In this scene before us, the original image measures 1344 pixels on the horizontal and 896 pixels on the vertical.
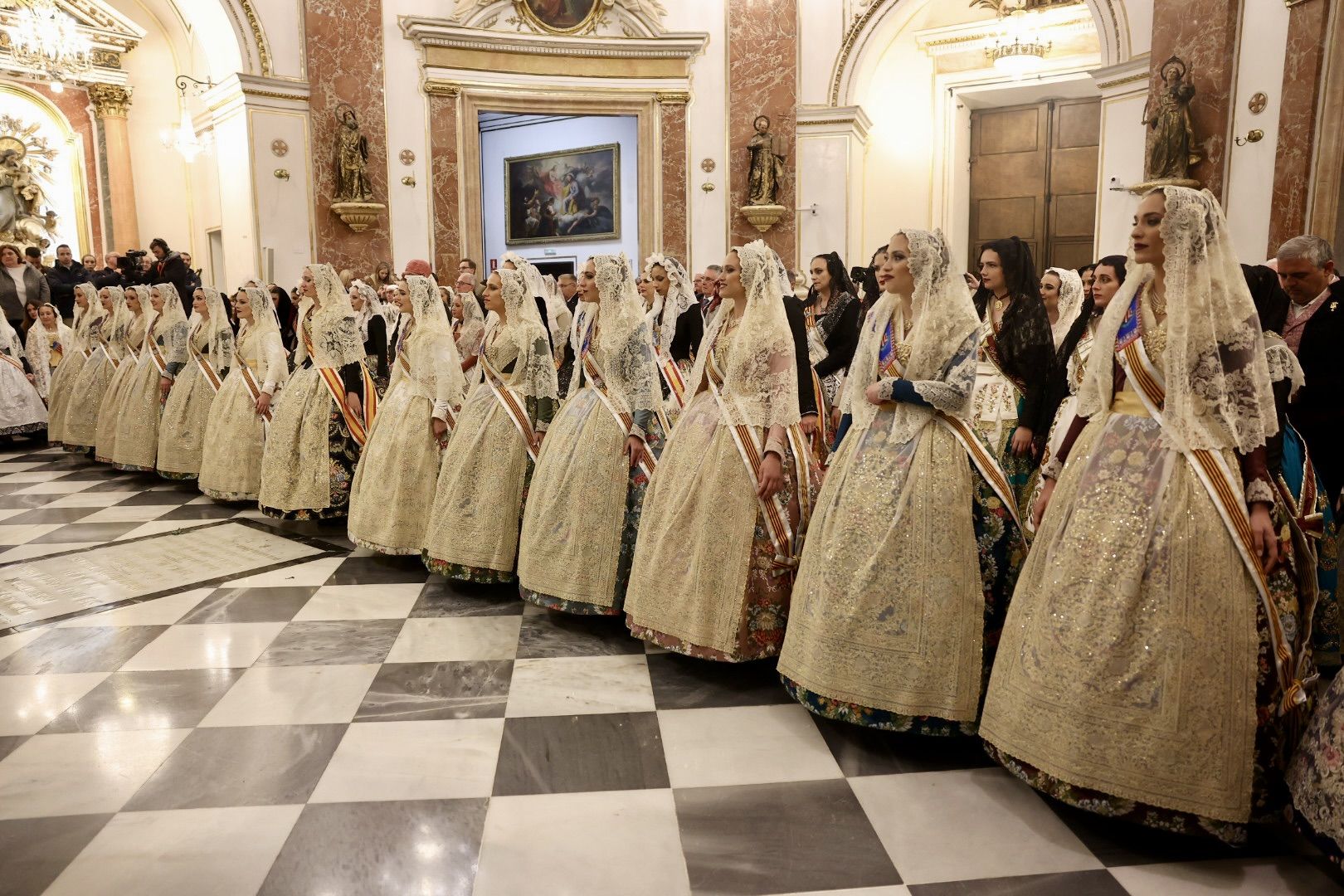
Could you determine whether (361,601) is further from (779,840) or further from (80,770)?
(779,840)

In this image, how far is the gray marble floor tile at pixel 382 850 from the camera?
2.05m

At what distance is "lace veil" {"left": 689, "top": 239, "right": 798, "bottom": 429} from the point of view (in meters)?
3.02

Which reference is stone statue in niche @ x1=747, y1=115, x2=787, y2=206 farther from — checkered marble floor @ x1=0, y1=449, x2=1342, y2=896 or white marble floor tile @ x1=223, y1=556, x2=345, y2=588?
checkered marble floor @ x1=0, y1=449, x2=1342, y2=896

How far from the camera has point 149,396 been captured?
6723mm

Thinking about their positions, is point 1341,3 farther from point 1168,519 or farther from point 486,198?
point 486,198

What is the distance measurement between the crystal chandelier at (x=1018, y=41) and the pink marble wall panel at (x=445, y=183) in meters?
6.28

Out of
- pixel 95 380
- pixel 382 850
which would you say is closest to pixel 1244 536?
pixel 382 850

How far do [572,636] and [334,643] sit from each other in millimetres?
901

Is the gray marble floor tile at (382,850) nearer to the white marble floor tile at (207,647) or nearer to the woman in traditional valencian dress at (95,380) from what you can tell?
the white marble floor tile at (207,647)

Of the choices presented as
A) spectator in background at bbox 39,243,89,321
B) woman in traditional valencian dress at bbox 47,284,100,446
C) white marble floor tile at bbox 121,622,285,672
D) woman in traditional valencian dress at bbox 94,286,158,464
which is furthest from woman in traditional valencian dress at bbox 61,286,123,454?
white marble floor tile at bbox 121,622,285,672

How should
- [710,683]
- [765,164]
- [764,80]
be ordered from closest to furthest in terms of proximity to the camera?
1. [710,683]
2. [765,164]
3. [764,80]

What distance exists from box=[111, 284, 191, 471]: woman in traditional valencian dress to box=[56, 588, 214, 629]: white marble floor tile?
3.02 m

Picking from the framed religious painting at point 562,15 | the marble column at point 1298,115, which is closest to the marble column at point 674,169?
the framed religious painting at point 562,15

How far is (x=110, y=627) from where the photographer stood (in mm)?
3734
